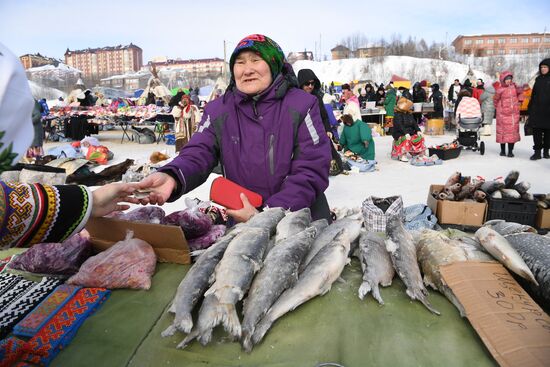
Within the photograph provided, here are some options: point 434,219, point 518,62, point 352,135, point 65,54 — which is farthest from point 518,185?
point 65,54

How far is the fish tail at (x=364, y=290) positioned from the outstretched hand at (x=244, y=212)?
82 cm

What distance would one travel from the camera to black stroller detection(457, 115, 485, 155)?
10.5m

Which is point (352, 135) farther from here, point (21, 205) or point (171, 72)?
point (171, 72)

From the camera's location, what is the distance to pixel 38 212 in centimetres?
123

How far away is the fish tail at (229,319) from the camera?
1.34 meters

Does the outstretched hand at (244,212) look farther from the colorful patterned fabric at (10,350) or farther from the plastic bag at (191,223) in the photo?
the colorful patterned fabric at (10,350)

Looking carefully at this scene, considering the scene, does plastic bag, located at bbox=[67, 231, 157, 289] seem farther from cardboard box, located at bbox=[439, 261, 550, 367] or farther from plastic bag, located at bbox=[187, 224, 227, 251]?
cardboard box, located at bbox=[439, 261, 550, 367]

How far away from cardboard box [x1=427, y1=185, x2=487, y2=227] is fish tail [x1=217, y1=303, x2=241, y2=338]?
4.46 metres

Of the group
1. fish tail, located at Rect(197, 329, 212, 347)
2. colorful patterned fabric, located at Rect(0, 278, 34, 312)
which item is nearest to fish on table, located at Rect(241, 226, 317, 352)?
fish tail, located at Rect(197, 329, 212, 347)

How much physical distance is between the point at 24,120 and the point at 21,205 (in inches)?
15.2

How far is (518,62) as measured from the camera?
4916 centimetres

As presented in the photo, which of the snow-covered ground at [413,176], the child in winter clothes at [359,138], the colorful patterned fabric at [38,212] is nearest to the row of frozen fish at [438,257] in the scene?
the colorful patterned fabric at [38,212]

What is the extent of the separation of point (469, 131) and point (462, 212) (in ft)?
21.9

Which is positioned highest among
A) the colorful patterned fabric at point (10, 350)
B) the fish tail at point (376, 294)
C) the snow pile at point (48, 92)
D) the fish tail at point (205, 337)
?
the snow pile at point (48, 92)
